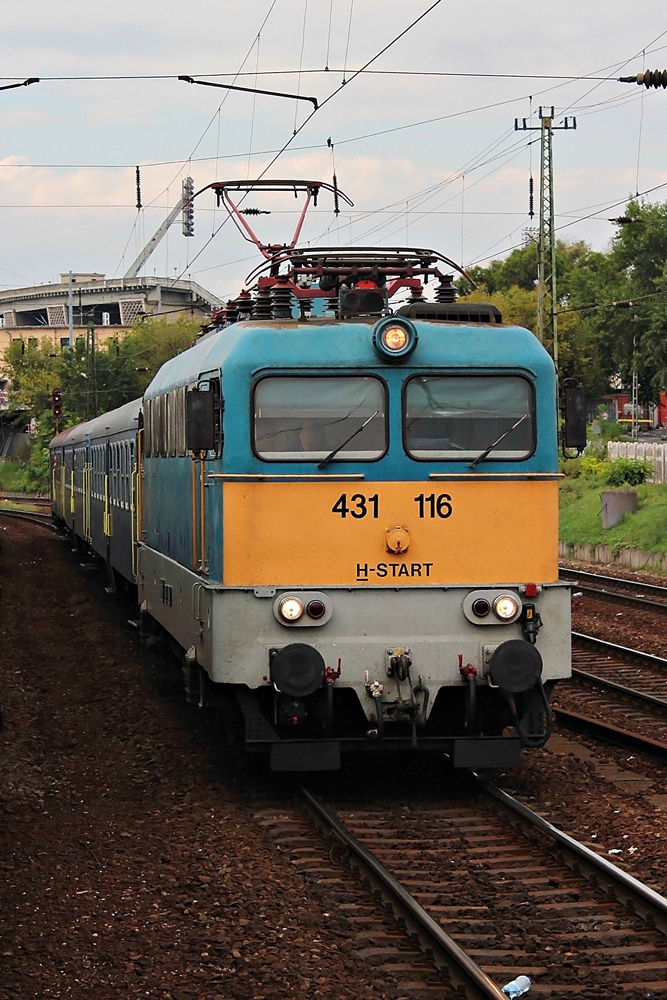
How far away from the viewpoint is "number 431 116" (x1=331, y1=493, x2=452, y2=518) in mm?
9062

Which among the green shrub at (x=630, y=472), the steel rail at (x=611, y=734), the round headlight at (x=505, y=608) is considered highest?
the green shrub at (x=630, y=472)

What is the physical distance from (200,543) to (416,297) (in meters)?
2.63

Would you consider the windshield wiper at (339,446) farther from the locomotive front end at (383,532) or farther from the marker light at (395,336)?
the marker light at (395,336)

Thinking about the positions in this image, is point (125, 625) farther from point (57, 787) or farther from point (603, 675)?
point (57, 787)

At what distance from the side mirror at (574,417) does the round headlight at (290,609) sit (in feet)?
7.13

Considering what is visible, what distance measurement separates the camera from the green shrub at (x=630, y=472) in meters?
33.1

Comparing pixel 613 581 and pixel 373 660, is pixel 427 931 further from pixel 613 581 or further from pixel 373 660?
pixel 613 581

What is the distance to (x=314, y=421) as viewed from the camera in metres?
9.12

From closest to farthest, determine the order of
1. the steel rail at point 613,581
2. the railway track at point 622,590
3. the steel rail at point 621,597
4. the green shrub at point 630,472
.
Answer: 1. the steel rail at point 621,597
2. the railway track at point 622,590
3. the steel rail at point 613,581
4. the green shrub at point 630,472

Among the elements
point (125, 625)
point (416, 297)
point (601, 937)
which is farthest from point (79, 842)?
point (125, 625)

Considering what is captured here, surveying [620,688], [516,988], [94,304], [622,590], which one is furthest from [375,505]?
[94,304]

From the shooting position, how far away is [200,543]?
994cm

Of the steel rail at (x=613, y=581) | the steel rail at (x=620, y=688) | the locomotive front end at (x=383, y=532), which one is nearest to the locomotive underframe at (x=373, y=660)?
the locomotive front end at (x=383, y=532)

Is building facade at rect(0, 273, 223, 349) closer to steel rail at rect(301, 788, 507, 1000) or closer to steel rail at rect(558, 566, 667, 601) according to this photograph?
steel rail at rect(558, 566, 667, 601)
